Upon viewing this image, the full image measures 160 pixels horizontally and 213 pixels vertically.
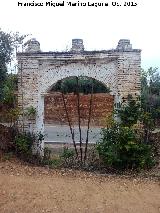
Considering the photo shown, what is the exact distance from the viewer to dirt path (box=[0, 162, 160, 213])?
7.76 m

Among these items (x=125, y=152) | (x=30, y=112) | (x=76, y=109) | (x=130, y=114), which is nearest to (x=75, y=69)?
(x=30, y=112)

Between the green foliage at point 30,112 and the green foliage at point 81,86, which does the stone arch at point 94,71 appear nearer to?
the green foliage at point 30,112

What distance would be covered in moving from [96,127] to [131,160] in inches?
474

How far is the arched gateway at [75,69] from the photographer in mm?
11234

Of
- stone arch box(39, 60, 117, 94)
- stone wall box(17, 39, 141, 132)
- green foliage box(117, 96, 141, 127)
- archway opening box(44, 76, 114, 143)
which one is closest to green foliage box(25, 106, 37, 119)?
stone wall box(17, 39, 141, 132)

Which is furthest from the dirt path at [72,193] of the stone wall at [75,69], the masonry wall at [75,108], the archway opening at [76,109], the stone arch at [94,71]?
the masonry wall at [75,108]

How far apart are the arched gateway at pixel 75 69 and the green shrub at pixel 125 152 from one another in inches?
51.9

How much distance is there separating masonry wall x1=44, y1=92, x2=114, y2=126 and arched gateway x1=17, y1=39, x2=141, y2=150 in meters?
11.0

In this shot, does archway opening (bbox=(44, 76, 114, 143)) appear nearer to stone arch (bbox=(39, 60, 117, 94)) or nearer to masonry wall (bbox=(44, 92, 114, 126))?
masonry wall (bbox=(44, 92, 114, 126))

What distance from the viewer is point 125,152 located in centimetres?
1033

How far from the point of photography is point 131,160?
1030 centimetres

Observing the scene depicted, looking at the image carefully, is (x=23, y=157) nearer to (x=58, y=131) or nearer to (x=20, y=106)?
(x=20, y=106)

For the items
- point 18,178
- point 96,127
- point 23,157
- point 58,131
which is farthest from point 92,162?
point 96,127

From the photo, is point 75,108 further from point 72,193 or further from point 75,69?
point 72,193
